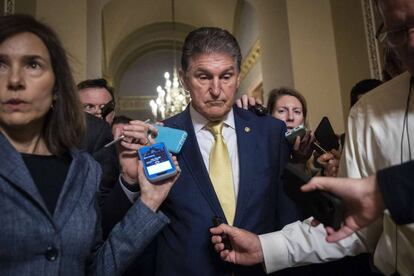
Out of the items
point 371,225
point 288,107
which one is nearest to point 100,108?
point 288,107

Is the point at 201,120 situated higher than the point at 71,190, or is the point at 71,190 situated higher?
the point at 201,120

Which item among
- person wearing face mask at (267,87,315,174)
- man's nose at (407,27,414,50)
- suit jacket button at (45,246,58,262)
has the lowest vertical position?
suit jacket button at (45,246,58,262)

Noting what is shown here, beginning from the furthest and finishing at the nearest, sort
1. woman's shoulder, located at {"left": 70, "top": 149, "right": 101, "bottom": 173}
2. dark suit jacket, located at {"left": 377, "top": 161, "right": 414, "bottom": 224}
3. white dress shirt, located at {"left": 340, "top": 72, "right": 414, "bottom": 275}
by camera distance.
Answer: woman's shoulder, located at {"left": 70, "top": 149, "right": 101, "bottom": 173} < white dress shirt, located at {"left": 340, "top": 72, "right": 414, "bottom": 275} < dark suit jacket, located at {"left": 377, "top": 161, "right": 414, "bottom": 224}

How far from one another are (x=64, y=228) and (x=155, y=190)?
0.34 meters

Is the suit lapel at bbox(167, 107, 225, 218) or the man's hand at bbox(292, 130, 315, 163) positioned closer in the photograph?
the suit lapel at bbox(167, 107, 225, 218)

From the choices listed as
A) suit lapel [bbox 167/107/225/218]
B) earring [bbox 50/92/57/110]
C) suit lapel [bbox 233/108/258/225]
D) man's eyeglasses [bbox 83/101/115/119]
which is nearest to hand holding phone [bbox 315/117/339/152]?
suit lapel [bbox 233/108/258/225]

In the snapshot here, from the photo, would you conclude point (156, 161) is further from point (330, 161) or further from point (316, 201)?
point (330, 161)

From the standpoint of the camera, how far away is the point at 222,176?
54.4 inches

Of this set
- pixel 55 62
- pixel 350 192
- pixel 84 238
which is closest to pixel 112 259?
pixel 84 238

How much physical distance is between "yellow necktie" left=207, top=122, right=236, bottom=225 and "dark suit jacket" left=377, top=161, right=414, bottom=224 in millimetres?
654

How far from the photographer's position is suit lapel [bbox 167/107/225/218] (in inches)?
51.8

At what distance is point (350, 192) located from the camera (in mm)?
798

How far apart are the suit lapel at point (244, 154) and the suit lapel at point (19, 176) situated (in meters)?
0.61

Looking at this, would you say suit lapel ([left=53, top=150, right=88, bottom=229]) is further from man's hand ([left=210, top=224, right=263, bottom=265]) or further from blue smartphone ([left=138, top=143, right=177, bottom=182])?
man's hand ([left=210, top=224, right=263, bottom=265])
